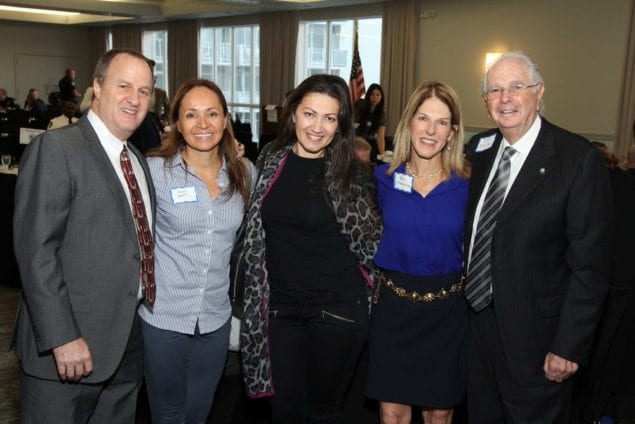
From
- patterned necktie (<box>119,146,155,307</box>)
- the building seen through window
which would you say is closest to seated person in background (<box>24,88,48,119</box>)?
the building seen through window

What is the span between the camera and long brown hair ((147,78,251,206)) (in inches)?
90.2

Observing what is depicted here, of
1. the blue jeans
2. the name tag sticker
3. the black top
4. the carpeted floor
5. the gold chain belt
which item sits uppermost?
the name tag sticker

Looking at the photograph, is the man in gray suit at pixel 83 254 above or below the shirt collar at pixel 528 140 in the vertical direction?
below

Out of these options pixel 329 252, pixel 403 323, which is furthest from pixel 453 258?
pixel 329 252

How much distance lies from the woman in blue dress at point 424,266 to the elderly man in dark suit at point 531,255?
10 cm

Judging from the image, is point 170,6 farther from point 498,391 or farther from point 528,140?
point 498,391

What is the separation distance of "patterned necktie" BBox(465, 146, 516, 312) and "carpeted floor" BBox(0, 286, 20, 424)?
8.12 feet

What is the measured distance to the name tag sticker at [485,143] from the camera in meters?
2.32

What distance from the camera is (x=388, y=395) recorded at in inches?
94.0

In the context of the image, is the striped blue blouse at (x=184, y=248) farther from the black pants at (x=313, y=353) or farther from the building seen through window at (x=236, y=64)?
the building seen through window at (x=236, y=64)

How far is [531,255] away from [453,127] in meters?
0.60

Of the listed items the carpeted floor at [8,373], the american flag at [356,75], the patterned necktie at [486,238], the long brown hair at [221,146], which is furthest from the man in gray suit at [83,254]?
the american flag at [356,75]

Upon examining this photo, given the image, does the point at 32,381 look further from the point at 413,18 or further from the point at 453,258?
the point at 413,18

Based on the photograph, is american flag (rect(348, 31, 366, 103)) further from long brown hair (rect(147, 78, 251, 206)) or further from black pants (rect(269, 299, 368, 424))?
black pants (rect(269, 299, 368, 424))
